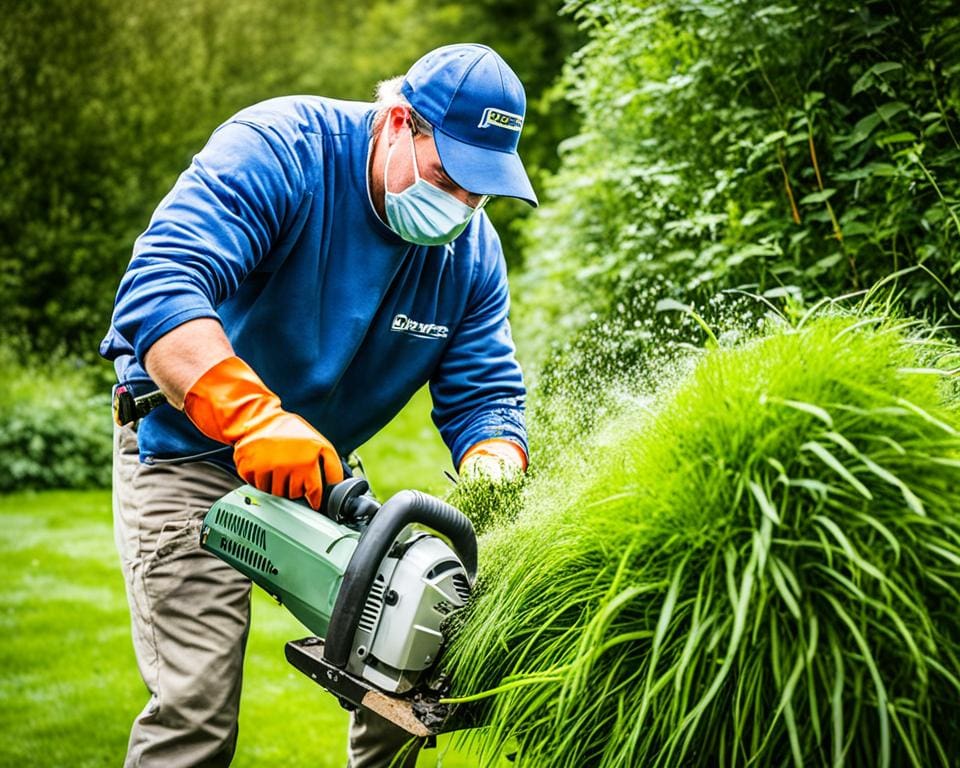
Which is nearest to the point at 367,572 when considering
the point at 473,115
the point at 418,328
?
the point at 418,328

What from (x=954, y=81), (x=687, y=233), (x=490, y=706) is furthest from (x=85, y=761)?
(x=954, y=81)

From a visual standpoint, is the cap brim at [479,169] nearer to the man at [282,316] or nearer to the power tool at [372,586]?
the man at [282,316]

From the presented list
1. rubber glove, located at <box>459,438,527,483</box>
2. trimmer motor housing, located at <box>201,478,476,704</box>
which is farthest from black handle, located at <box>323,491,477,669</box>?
rubber glove, located at <box>459,438,527,483</box>

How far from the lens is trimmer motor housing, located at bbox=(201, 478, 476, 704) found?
1.87 meters

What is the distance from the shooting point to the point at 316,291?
2465mm

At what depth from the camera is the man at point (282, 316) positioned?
6.86 ft

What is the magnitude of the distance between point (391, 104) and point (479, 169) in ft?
1.01

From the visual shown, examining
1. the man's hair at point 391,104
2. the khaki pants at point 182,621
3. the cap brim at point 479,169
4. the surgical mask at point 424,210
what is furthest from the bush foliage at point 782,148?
the khaki pants at point 182,621

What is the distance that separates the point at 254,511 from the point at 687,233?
77.9 inches

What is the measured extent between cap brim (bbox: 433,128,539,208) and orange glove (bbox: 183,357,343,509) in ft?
2.27

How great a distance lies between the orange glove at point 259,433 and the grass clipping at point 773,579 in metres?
0.57

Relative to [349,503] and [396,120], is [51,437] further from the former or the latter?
[349,503]

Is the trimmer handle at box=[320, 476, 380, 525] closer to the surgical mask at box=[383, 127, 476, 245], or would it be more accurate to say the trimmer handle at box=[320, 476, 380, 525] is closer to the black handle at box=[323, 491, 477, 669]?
the black handle at box=[323, 491, 477, 669]

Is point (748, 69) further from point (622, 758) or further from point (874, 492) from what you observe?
point (622, 758)
